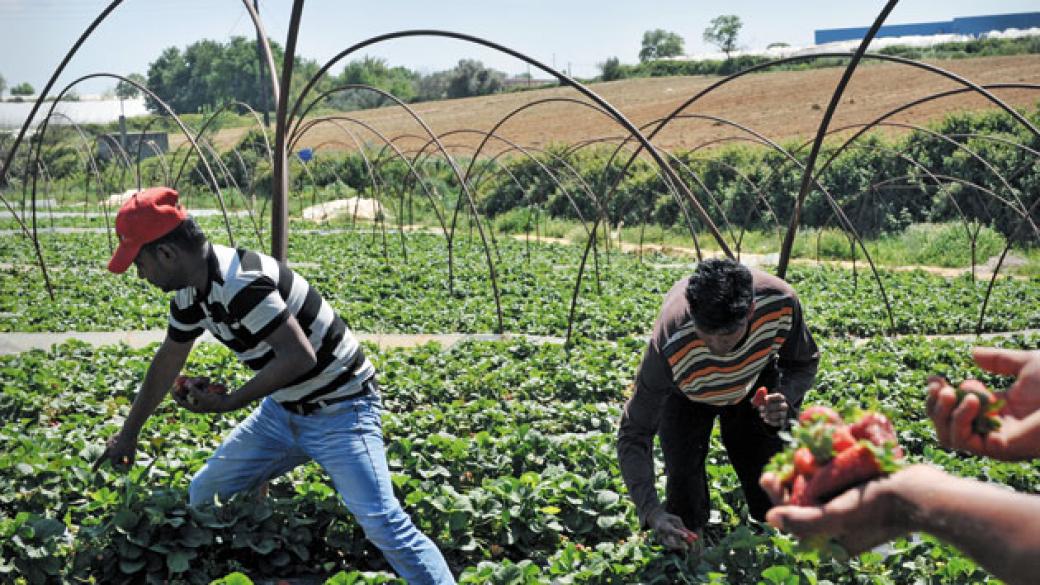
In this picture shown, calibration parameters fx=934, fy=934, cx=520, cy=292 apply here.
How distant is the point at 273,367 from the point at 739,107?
41.7m

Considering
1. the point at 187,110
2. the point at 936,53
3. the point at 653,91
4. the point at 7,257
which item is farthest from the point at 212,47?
the point at 7,257

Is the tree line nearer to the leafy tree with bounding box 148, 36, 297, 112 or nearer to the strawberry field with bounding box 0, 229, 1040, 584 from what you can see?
the leafy tree with bounding box 148, 36, 297, 112

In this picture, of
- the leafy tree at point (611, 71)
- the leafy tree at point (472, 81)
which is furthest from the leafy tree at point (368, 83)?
the leafy tree at point (611, 71)

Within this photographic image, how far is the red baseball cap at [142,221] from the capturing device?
10.8ft

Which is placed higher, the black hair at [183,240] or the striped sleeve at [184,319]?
the black hair at [183,240]

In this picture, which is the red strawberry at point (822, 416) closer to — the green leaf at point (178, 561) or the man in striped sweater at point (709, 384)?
the man in striped sweater at point (709, 384)

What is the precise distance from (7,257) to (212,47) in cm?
7315

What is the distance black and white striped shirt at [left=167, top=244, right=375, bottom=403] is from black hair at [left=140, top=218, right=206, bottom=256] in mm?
58

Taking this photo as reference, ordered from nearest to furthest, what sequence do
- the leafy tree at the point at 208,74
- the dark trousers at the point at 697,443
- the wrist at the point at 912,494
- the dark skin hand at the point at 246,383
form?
the wrist at the point at 912,494, the dark skin hand at the point at 246,383, the dark trousers at the point at 697,443, the leafy tree at the point at 208,74

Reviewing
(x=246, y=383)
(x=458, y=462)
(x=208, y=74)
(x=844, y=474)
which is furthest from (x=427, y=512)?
(x=208, y=74)


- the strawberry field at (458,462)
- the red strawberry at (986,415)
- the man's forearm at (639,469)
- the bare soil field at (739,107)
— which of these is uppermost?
the bare soil field at (739,107)

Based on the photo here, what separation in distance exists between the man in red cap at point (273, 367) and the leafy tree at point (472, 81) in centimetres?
6739

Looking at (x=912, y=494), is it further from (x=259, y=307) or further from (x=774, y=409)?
(x=259, y=307)

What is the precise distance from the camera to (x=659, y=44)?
97.7 m
